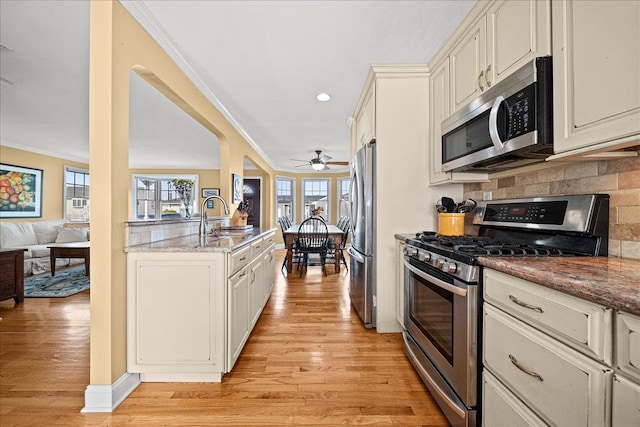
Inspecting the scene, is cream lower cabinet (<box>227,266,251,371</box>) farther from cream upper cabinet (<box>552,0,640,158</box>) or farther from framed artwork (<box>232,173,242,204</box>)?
framed artwork (<box>232,173,242,204</box>)

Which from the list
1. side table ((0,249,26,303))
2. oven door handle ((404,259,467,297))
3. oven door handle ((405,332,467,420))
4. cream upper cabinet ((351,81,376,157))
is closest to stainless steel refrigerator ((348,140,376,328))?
cream upper cabinet ((351,81,376,157))

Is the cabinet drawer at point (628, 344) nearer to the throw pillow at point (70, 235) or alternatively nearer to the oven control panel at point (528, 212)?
the oven control panel at point (528, 212)

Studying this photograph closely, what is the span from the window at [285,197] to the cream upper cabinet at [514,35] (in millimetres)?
7217

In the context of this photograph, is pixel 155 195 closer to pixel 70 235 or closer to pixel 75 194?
pixel 75 194

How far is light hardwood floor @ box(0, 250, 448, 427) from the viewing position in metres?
1.52

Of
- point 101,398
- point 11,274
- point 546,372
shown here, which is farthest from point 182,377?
point 11,274

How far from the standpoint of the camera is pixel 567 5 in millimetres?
1161

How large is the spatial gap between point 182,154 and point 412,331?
6.52 meters

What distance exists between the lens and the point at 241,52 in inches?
93.8

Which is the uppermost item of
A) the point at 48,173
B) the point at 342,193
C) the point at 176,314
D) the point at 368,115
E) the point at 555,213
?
the point at 368,115

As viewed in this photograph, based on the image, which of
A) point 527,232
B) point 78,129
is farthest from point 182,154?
point 527,232

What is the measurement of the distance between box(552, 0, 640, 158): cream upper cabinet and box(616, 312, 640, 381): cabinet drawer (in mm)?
618

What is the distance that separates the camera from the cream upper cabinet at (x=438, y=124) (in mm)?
2152

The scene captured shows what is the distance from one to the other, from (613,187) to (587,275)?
0.70m
